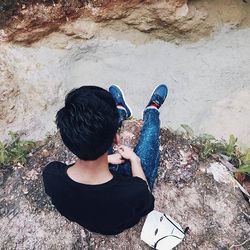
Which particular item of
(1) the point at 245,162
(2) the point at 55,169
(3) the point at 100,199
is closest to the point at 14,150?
(2) the point at 55,169

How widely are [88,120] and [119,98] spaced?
1834 millimetres

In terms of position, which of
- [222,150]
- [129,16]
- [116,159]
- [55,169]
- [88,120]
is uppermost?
[88,120]

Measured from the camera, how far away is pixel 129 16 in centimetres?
429

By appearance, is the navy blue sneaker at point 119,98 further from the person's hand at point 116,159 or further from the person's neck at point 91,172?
the person's neck at point 91,172

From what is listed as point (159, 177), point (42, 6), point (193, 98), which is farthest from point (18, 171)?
point (193, 98)

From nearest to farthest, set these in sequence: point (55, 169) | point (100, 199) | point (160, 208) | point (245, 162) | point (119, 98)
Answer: point (100, 199)
point (55, 169)
point (160, 208)
point (245, 162)
point (119, 98)

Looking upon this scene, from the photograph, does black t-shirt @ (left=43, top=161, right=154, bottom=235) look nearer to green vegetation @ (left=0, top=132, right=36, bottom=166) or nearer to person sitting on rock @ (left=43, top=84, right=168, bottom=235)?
person sitting on rock @ (left=43, top=84, right=168, bottom=235)

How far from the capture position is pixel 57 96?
166 inches

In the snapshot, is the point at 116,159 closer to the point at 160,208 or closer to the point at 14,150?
the point at 160,208

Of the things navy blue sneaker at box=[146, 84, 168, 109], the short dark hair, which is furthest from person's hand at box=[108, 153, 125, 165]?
navy blue sneaker at box=[146, 84, 168, 109]

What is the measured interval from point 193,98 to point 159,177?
1003 mm

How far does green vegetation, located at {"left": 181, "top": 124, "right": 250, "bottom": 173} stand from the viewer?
3.74 metres

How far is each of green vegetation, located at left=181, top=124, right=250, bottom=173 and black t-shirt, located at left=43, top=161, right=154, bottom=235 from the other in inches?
51.8

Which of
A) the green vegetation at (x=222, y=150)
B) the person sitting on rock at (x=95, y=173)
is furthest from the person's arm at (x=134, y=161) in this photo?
the green vegetation at (x=222, y=150)
